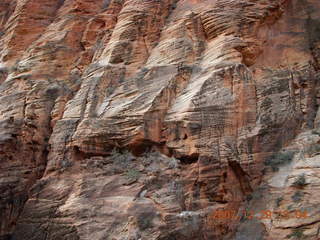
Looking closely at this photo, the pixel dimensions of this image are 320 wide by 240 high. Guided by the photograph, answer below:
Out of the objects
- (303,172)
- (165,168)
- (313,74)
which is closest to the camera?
(303,172)

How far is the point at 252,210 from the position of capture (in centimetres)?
927

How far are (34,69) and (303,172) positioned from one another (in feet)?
30.9

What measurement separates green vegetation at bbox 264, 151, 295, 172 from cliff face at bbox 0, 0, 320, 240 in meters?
0.03

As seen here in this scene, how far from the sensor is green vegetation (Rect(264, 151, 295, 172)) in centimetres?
952

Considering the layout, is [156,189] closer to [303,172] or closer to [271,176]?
[271,176]

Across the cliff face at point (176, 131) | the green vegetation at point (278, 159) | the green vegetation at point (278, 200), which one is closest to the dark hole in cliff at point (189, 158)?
the cliff face at point (176, 131)

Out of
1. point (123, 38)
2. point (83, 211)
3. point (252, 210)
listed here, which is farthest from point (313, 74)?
point (83, 211)

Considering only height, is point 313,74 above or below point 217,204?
above

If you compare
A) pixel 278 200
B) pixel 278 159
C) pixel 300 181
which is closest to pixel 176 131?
pixel 278 159

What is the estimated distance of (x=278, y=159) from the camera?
9609mm

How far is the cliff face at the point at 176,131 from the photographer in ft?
29.9

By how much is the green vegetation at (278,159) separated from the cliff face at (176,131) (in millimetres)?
33
